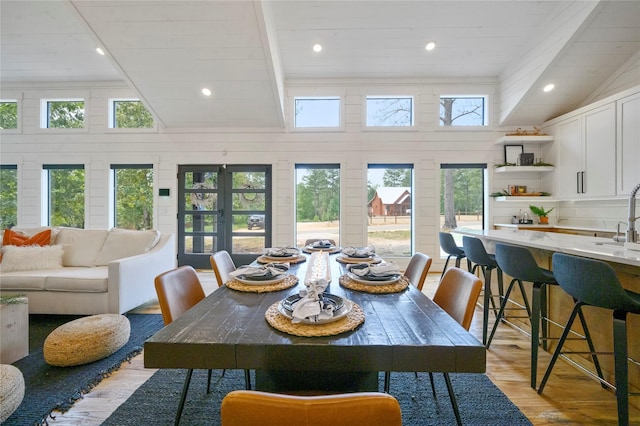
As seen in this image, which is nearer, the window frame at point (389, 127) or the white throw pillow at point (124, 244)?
the white throw pillow at point (124, 244)

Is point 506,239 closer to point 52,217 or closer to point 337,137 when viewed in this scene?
point 337,137

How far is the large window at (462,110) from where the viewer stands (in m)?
5.12

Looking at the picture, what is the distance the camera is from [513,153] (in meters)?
4.94

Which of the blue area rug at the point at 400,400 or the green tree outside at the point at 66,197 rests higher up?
the green tree outside at the point at 66,197

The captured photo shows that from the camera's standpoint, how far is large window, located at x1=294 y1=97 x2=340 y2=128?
16.9 ft

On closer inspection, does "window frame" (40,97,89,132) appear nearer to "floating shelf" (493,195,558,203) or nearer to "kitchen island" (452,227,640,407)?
"kitchen island" (452,227,640,407)

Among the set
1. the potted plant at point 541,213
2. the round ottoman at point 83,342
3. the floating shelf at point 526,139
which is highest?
the floating shelf at point 526,139

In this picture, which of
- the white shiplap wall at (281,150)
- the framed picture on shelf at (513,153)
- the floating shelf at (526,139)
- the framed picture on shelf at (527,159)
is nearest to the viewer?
the floating shelf at (526,139)

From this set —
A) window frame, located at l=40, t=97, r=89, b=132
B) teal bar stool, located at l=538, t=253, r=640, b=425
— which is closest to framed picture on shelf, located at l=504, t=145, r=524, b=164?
teal bar stool, located at l=538, t=253, r=640, b=425

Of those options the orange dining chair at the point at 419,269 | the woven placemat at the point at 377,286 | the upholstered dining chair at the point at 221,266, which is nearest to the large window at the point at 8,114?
the upholstered dining chair at the point at 221,266

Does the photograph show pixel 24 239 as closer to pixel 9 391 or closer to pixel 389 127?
pixel 9 391

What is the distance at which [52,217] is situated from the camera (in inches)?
210

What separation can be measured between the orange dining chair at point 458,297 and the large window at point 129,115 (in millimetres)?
5744

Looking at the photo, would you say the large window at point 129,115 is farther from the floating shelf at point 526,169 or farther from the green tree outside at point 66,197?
the floating shelf at point 526,169
